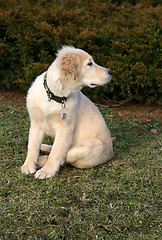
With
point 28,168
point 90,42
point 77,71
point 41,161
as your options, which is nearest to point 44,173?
point 28,168

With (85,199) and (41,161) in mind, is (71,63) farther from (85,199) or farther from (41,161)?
(85,199)

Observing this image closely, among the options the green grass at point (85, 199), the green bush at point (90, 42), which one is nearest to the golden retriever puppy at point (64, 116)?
the green grass at point (85, 199)

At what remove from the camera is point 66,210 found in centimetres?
310

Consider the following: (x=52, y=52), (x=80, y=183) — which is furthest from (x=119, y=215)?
(x=52, y=52)

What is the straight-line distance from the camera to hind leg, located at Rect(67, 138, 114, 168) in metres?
3.96

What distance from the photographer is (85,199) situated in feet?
10.9

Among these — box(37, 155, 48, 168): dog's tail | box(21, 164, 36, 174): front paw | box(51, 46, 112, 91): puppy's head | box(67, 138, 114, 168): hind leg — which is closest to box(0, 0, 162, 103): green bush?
box(51, 46, 112, 91): puppy's head

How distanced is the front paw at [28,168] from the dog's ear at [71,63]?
1.16 m

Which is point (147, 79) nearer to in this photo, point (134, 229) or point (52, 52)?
point (52, 52)

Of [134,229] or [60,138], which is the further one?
[60,138]

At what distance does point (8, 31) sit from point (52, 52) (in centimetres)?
104

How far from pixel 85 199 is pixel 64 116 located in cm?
102

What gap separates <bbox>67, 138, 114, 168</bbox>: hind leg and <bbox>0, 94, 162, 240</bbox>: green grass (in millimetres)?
95

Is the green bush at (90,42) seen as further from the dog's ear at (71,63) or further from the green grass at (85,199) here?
the dog's ear at (71,63)
